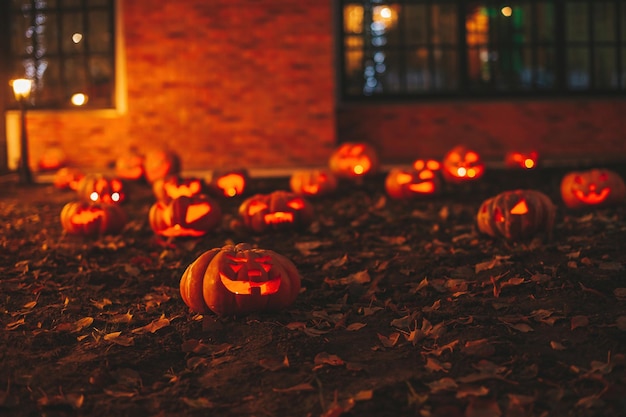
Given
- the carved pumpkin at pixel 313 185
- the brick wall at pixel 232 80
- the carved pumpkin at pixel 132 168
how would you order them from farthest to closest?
the brick wall at pixel 232 80, the carved pumpkin at pixel 132 168, the carved pumpkin at pixel 313 185

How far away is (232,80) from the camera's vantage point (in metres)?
11.2

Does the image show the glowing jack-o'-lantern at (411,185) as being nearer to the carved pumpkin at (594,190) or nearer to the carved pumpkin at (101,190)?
the carved pumpkin at (594,190)

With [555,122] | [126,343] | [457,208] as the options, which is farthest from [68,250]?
[555,122]

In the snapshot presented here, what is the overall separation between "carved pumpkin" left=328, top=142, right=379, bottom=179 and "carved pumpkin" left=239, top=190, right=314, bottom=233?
2.98 m

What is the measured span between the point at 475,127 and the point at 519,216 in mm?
6808

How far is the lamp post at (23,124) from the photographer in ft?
32.6

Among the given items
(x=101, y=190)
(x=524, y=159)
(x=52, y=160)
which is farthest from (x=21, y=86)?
(x=524, y=159)

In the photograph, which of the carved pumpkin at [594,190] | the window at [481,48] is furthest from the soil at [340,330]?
the window at [481,48]

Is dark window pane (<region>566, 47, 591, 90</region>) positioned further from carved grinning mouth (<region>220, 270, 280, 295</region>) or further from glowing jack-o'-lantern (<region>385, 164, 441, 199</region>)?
carved grinning mouth (<region>220, 270, 280, 295</region>)

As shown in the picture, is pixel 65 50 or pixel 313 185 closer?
pixel 313 185

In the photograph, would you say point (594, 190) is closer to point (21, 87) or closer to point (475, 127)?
point (475, 127)

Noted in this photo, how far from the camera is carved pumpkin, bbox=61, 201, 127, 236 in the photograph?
6469 millimetres

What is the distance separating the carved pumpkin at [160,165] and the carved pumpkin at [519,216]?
461cm

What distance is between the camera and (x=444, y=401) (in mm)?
2959
